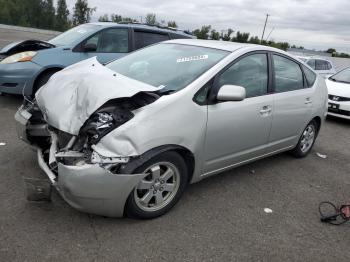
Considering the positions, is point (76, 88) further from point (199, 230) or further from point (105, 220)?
point (199, 230)

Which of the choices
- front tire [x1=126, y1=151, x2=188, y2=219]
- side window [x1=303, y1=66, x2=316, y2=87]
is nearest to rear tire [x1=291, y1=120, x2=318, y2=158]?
side window [x1=303, y1=66, x2=316, y2=87]

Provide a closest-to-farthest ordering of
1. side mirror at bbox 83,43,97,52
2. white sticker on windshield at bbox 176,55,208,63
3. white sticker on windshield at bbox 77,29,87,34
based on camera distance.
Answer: white sticker on windshield at bbox 176,55,208,63 < side mirror at bbox 83,43,97,52 < white sticker on windshield at bbox 77,29,87,34

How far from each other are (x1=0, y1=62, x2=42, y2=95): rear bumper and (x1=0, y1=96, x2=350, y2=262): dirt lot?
1969 mm

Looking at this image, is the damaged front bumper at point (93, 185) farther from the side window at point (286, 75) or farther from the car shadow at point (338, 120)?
the car shadow at point (338, 120)

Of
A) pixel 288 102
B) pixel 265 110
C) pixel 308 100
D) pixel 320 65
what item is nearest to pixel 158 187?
pixel 265 110

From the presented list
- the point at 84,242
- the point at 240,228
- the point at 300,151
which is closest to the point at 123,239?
the point at 84,242

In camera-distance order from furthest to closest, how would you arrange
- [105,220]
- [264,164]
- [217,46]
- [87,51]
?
[87,51], [264,164], [217,46], [105,220]

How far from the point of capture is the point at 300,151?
17.9ft

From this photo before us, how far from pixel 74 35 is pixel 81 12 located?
3491 centimetres

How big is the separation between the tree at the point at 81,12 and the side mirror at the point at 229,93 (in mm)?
38207

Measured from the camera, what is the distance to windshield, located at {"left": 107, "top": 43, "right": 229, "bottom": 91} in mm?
3663

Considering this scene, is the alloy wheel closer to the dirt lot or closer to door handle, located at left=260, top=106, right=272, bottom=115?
the dirt lot

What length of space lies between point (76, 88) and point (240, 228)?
202 centimetres

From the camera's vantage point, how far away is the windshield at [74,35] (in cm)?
708
